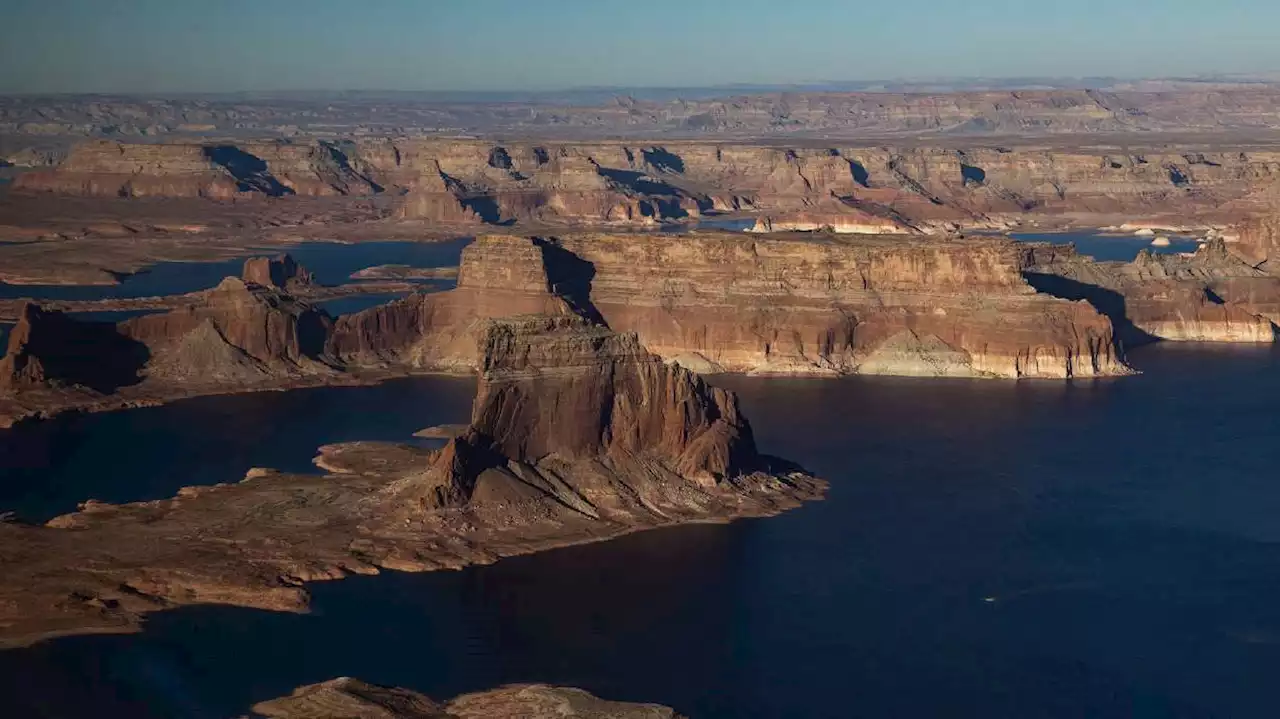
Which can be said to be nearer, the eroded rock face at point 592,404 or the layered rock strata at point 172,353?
the eroded rock face at point 592,404

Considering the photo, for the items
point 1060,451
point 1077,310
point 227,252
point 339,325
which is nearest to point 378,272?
point 227,252

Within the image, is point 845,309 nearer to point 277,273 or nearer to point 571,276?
point 571,276

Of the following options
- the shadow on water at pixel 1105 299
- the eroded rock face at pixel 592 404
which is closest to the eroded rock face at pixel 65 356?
the eroded rock face at pixel 592 404

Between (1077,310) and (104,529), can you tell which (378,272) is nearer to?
(1077,310)

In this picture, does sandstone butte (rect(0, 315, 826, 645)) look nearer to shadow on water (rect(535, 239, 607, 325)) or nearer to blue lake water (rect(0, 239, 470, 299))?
shadow on water (rect(535, 239, 607, 325))

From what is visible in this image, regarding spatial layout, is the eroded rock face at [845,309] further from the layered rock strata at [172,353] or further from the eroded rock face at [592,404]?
the eroded rock face at [592,404]

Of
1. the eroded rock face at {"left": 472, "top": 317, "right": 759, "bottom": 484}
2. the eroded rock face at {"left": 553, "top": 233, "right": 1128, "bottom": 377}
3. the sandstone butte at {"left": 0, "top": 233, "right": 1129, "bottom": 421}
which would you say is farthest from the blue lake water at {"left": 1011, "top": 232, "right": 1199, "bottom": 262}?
Answer: the eroded rock face at {"left": 472, "top": 317, "right": 759, "bottom": 484}
